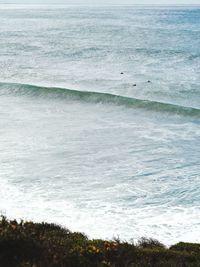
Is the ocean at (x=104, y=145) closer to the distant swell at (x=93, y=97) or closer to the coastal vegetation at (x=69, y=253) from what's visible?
the distant swell at (x=93, y=97)

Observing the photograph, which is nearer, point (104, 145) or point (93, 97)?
point (104, 145)

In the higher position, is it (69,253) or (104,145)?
(69,253)

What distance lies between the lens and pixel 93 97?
35438 millimetres

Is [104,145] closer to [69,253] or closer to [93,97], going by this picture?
[69,253]

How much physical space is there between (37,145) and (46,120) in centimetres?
622

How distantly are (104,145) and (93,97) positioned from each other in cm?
1427

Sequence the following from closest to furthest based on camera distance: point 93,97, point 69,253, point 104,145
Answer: point 69,253 < point 104,145 < point 93,97

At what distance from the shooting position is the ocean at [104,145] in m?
13.4

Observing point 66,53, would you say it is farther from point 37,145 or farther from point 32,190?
point 32,190

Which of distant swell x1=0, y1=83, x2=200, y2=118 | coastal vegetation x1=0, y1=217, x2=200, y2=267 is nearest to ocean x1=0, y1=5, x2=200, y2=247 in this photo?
distant swell x1=0, y1=83, x2=200, y2=118

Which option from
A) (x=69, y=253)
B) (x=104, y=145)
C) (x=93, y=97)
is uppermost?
(x=69, y=253)

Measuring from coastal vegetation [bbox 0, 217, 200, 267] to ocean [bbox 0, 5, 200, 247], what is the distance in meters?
2.81

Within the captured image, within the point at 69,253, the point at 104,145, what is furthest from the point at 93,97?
the point at 69,253

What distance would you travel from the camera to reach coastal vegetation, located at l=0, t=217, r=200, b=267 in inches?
311
